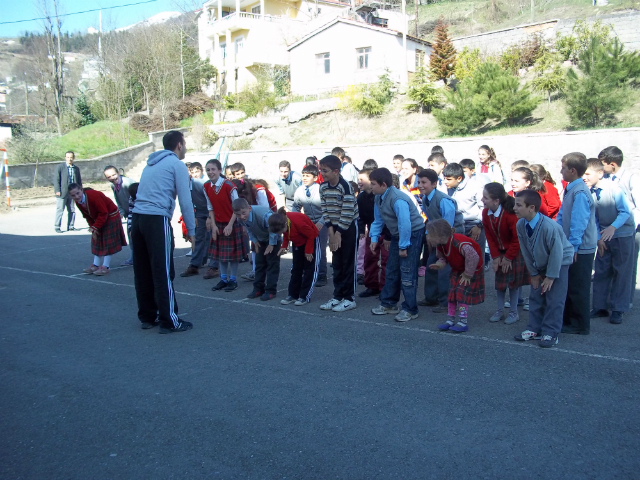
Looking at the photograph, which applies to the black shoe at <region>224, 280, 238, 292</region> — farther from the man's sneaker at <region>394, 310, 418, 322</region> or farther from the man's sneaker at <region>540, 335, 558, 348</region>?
the man's sneaker at <region>540, 335, 558, 348</region>

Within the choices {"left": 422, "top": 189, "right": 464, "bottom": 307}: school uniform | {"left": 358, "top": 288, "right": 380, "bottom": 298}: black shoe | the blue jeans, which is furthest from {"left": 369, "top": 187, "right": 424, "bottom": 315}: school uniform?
{"left": 358, "top": 288, "right": 380, "bottom": 298}: black shoe

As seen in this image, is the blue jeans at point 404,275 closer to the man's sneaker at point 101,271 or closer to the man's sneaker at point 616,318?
the man's sneaker at point 616,318

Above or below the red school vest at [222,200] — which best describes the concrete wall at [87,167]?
above

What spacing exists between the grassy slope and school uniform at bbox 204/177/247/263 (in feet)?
80.3

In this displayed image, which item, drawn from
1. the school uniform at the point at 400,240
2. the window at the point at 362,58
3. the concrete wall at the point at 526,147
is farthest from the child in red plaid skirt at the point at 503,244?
the window at the point at 362,58

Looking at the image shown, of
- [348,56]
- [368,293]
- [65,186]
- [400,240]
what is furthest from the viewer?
[348,56]

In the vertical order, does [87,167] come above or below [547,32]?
below

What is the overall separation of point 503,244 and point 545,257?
85cm

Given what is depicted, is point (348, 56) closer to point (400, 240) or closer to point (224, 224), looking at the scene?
point (224, 224)

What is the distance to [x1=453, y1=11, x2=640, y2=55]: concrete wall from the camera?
1008 inches

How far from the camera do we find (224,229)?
26.3ft

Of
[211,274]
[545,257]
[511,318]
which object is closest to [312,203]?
[211,274]

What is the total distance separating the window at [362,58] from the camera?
1437 inches

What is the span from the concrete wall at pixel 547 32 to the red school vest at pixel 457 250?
23.5 metres
